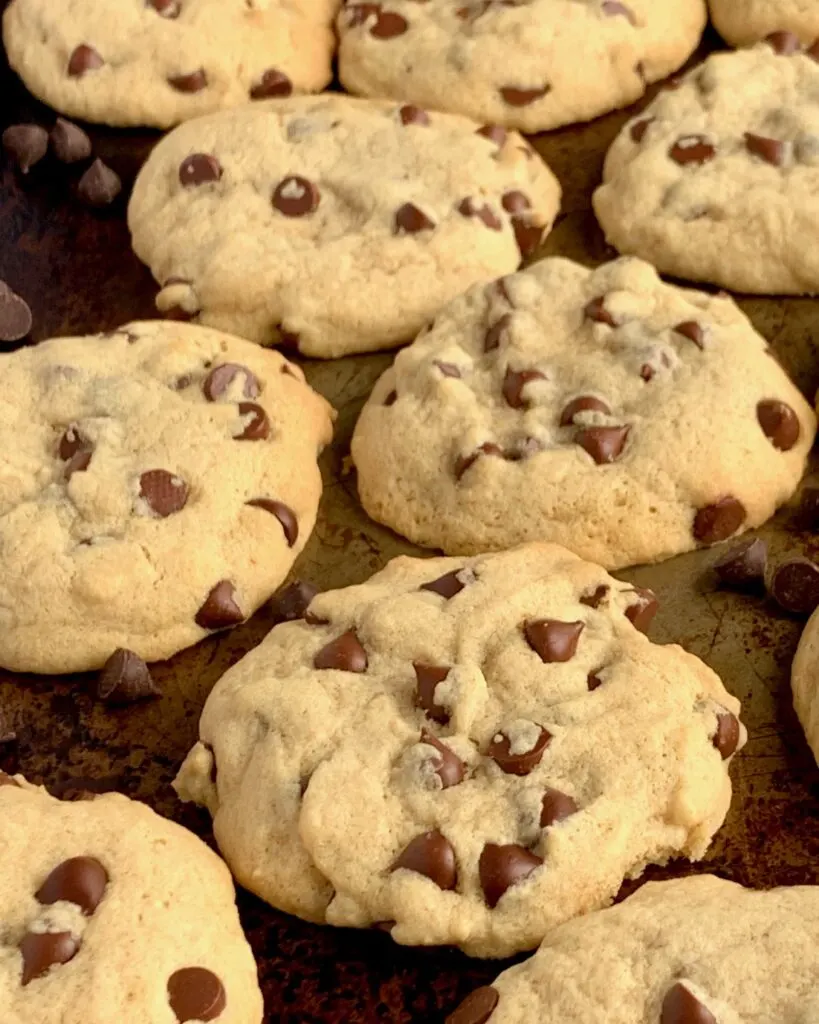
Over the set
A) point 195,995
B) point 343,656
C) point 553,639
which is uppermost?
point 553,639

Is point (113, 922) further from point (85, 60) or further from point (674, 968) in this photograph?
point (85, 60)

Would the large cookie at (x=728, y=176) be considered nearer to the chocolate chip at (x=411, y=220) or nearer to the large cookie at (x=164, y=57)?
the chocolate chip at (x=411, y=220)

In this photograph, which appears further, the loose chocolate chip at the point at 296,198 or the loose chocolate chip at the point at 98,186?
the loose chocolate chip at the point at 98,186

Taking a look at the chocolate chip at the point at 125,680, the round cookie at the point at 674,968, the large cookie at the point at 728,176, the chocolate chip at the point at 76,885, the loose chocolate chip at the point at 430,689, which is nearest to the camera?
the round cookie at the point at 674,968

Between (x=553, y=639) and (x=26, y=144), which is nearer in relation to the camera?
(x=553, y=639)

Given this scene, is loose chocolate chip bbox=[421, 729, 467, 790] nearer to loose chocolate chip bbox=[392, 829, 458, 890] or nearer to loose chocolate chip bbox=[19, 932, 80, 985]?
loose chocolate chip bbox=[392, 829, 458, 890]

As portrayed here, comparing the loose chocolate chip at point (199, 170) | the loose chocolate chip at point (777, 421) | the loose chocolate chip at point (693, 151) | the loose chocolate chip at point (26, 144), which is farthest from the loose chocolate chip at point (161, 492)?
the loose chocolate chip at point (693, 151)

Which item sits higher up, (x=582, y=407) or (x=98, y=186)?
(x=582, y=407)

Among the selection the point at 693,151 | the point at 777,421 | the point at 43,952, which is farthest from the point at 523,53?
the point at 43,952
